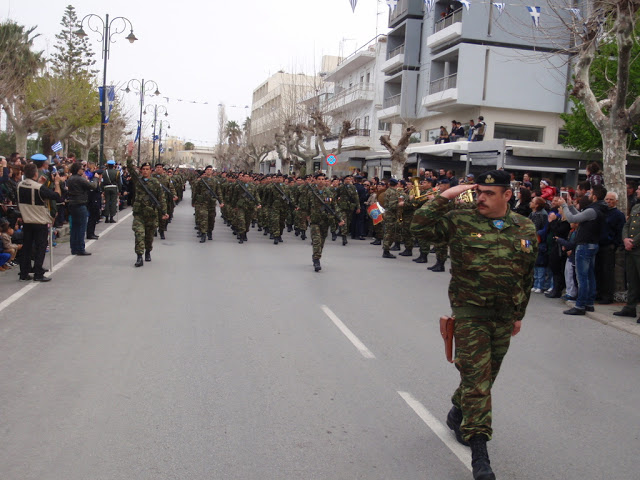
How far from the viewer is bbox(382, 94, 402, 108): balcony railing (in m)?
40.4

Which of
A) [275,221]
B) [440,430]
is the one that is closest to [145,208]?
[275,221]

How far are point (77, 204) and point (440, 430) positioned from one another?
10620 mm

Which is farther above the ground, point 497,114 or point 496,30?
point 496,30

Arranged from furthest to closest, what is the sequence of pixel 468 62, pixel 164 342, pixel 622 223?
pixel 468 62
pixel 622 223
pixel 164 342

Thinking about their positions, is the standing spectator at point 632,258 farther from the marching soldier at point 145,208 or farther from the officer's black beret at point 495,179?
the marching soldier at point 145,208

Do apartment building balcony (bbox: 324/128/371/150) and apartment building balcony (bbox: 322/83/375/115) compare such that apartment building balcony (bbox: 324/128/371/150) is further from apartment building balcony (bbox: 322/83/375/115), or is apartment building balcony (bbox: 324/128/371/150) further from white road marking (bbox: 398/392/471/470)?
white road marking (bbox: 398/392/471/470)

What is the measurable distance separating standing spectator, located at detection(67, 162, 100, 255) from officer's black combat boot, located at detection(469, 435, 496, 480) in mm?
11059

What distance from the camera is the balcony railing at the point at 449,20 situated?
33.7 m

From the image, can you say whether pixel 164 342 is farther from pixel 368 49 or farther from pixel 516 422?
pixel 368 49

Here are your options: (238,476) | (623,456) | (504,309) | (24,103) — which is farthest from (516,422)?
(24,103)

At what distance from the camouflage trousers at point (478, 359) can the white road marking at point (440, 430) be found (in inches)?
12.0

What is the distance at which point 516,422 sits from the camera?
5.03 meters

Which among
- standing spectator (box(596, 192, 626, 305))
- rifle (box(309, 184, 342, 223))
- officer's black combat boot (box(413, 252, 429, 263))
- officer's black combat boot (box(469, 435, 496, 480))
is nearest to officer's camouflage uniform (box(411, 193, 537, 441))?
officer's black combat boot (box(469, 435, 496, 480))

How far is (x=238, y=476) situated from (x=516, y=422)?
7.55 feet
